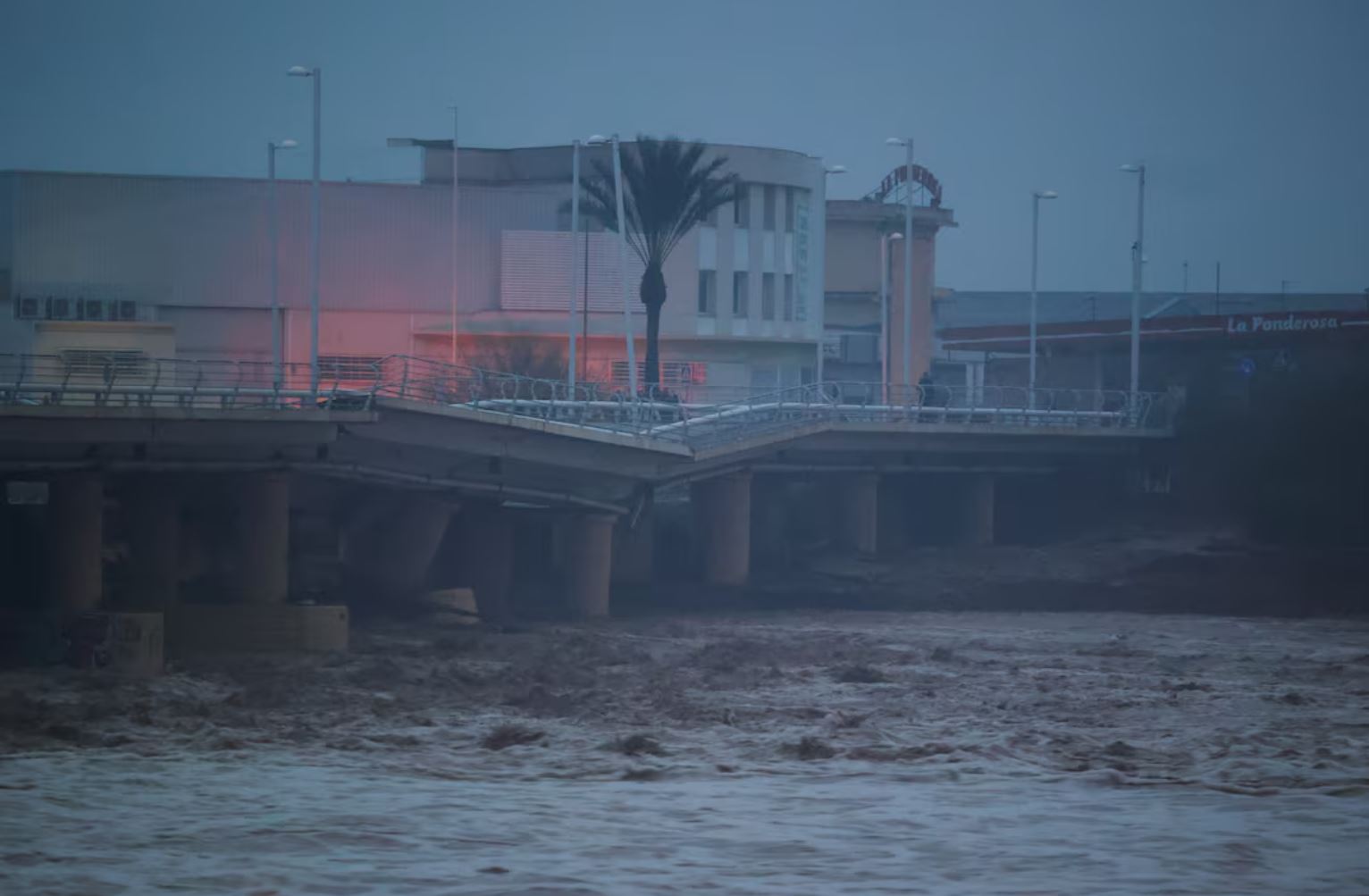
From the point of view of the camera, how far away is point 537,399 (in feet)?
140

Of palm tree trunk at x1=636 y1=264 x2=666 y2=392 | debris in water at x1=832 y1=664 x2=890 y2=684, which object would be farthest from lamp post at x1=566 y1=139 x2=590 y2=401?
debris in water at x1=832 y1=664 x2=890 y2=684

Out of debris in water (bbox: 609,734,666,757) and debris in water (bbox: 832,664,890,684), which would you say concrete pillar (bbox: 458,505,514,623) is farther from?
debris in water (bbox: 609,734,666,757)

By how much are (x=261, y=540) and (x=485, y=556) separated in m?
7.94

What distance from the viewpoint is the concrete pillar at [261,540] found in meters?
30.9

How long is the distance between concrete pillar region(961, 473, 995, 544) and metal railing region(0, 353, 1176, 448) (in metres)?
1.84

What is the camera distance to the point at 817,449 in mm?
45969

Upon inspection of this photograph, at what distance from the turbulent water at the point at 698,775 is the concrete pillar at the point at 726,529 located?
13056mm

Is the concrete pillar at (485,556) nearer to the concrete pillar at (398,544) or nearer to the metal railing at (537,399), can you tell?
the concrete pillar at (398,544)

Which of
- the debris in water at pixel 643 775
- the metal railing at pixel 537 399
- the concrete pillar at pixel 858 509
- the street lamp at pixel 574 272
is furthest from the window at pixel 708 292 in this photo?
the debris in water at pixel 643 775

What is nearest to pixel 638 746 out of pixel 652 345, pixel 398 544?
pixel 398 544

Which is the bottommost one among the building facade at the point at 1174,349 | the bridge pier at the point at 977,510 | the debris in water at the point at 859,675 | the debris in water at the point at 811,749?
the debris in water at the point at 859,675

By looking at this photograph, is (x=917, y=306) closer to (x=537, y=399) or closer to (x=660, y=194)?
(x=660, y=194)

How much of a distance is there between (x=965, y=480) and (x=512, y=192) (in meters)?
→ 18.9

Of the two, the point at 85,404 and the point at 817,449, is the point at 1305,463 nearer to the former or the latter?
the point at 817,449
